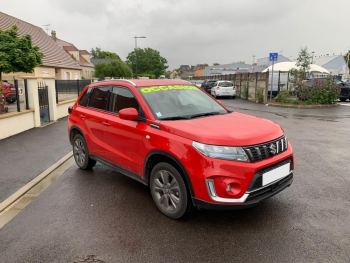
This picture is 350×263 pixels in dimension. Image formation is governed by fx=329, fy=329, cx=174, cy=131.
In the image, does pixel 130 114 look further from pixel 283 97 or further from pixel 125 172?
pixel 283 97

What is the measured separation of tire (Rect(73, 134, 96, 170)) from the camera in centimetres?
624

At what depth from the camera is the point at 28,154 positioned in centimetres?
796

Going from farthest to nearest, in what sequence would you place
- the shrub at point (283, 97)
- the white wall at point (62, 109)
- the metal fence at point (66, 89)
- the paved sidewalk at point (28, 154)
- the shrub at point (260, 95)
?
the shrub at point (260, 95) < the shrub at point (283, 97) < the metal fence at point (66, 89) < the white wall at point (62, 109) < the paved sidewalk at point (28, 154)

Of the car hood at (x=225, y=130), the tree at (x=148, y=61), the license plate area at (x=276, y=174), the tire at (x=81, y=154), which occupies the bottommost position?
the tire at (x=81, y=154)

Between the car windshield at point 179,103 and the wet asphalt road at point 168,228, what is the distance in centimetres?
135

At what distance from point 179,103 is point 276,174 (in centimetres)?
177

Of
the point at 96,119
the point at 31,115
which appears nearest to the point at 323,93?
the point at 31,115

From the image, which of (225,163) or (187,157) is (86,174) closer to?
(187,157)

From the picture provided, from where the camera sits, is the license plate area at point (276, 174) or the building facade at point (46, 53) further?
the building facade at point (46, 53)

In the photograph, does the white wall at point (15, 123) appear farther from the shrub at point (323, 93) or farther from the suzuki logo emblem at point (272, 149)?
the shrub at point (323, 93)

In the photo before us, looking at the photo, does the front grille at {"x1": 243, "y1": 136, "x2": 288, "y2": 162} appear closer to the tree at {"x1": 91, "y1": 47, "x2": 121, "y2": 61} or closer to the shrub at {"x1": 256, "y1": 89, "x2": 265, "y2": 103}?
the shrub at {"x1": 256, "y1": 89, "x2": 265, "y2": 103}

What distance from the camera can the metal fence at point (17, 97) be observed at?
438 inches

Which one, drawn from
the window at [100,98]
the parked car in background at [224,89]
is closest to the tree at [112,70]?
the parked car in background at [224,89]

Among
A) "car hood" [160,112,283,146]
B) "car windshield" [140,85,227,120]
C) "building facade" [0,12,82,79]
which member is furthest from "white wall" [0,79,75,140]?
"building facade" [0,12,82,79]
